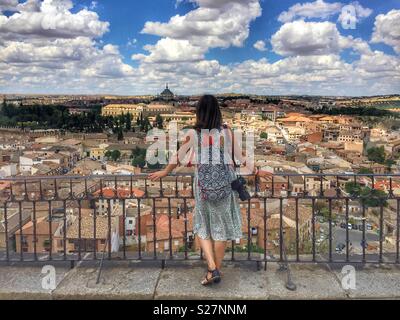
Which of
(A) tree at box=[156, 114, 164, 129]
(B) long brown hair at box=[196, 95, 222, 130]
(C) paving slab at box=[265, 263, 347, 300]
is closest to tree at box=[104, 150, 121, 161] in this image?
(A) tree at box=[156, 114, 164, 129]

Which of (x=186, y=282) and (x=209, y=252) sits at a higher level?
(x=209, y=252)

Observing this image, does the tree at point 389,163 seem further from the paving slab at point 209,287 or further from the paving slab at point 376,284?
the paving slab at point 209,287

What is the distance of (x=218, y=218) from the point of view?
242 centimetres

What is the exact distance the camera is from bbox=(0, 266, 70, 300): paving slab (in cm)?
247

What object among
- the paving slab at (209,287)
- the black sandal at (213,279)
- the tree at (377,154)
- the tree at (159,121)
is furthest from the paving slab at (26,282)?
the tree at (159,121)

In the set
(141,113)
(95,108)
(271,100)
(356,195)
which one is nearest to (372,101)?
(271,100)

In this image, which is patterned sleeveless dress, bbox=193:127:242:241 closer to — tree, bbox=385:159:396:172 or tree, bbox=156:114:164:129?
tree, bbox=385:159:396:172

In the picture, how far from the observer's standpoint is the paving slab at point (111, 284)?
244cm

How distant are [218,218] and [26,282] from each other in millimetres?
1274

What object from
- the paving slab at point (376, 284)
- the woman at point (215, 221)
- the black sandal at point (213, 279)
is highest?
the woman at point (215, 221)

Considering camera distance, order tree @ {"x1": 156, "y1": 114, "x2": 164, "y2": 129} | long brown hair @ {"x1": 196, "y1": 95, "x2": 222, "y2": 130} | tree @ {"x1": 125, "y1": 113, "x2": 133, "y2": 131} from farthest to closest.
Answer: tree @ {"x1": 125, "y1": 113, "x2": 133, "y2": 131} < tree @ {"x1": 156, "y1": 114, "x2": 164, "y2": 129} < long brown hair @ {"x1": 196, "y1": 95, "x2": 222, "y2": 130}

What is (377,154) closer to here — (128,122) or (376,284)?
(128,122)

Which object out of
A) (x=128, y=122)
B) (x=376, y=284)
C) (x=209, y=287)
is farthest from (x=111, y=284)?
(x=128, y=122)

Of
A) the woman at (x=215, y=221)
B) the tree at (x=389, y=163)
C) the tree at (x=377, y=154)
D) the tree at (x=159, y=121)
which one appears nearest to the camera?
the woman at (x=215, y=221)
